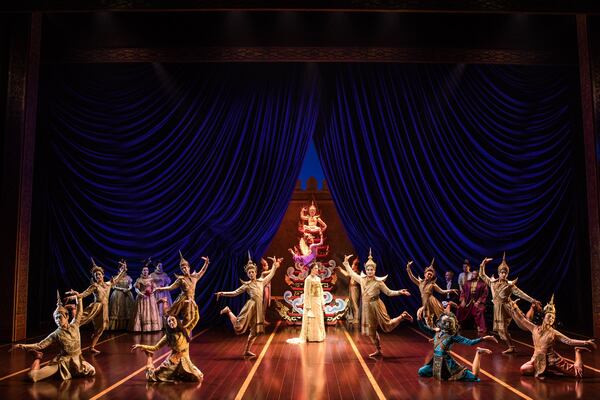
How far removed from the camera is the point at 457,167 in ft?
35.4

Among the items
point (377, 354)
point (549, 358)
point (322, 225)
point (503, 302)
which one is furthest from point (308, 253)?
point (549, 358)

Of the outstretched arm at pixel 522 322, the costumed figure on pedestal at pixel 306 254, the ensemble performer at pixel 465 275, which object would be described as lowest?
the outstretched arm at pixel 522 322

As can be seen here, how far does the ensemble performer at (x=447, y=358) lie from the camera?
5.97 meters

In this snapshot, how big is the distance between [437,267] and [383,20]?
16.1ft

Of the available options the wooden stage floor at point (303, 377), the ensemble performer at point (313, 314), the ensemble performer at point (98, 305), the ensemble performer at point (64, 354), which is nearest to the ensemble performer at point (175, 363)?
the wooden stage floor at point (303, 377)

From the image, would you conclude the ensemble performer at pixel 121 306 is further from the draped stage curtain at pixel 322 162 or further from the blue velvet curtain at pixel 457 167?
the blue velvet curtain at pixel 457 167

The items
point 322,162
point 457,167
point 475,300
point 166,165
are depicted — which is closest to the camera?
point 475,300

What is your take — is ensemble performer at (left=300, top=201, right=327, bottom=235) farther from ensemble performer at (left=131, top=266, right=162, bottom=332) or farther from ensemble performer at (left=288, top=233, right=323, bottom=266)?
ensemble performer at (left=131, top=266, right=162, bottom=332)

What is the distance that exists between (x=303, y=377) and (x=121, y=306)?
566 cm

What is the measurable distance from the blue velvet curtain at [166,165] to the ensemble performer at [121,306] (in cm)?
40

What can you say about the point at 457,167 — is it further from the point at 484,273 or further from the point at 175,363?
the point at 175,363

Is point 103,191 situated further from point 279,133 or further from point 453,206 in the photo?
point 453,206

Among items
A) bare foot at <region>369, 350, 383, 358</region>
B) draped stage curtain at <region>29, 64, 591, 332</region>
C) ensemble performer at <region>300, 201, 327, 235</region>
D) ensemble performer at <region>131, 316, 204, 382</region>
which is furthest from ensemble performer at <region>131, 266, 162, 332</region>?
bare foot at <region>369, 350, 383, 358</region>

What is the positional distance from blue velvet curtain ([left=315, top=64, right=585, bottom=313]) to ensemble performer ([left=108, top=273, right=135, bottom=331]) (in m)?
4.42
